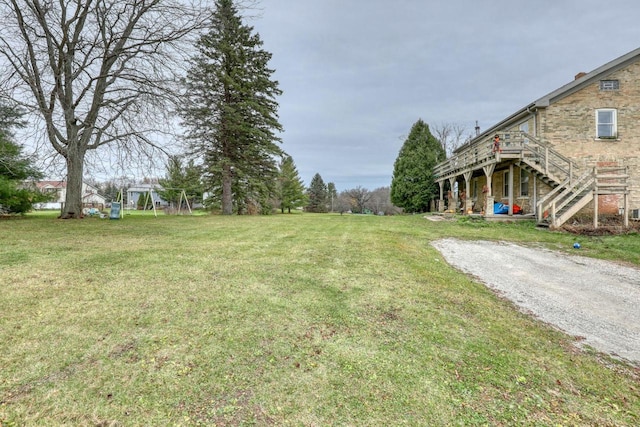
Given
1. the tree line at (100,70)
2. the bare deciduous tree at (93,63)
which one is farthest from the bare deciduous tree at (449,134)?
the bare deciduous tree at (93,63)

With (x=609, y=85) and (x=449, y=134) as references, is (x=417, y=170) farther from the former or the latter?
(x=449, y=134)

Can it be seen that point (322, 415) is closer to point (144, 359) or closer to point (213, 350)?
point (213, 350)

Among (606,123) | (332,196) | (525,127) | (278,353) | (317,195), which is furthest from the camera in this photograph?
(332,196)

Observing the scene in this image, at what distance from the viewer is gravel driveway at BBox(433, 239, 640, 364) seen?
3.36 meters

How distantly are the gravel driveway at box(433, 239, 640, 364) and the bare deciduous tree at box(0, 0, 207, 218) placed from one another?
1041cm

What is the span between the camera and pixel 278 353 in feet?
8.45

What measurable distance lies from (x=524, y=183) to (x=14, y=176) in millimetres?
23295

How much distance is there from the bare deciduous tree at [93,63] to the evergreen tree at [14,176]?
1486 mm

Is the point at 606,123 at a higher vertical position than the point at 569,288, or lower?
higher

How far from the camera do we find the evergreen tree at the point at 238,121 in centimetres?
1816

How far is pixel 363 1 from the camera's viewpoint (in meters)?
14.2

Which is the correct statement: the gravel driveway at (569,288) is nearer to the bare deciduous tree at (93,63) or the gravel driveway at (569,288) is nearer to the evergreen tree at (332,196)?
the bare deciduous tree at (93,63)

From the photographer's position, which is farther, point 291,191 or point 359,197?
point 359,197

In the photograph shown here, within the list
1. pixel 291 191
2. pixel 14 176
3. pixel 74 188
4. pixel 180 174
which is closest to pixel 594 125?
pixel 74 188
